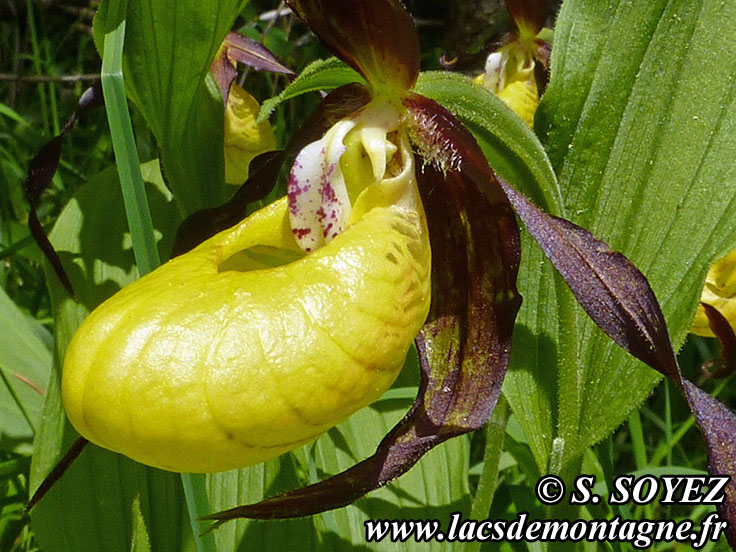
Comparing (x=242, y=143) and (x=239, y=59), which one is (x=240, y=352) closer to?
(x=242, y=143)

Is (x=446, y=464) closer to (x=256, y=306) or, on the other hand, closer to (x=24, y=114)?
(x=256, y=306)

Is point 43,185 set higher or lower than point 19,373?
higher

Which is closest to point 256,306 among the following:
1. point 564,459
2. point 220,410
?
point 220,410

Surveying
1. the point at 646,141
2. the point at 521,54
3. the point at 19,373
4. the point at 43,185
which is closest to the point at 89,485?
the point at 19,373

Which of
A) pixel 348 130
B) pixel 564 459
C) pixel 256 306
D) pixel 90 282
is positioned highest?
pixel 348 130

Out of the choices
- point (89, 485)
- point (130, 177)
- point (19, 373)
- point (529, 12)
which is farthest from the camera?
point (529, 12)
